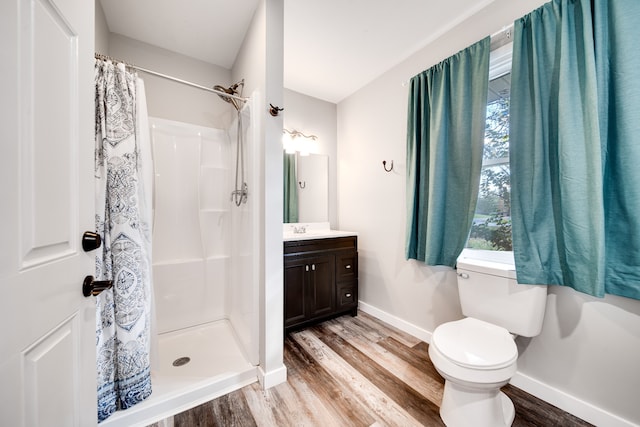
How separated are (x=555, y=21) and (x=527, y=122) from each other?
523mm

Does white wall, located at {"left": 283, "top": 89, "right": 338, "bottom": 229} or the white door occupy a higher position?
white wall, located at {"left": 283, "top": 89, "right": 338, "bottom": 229}

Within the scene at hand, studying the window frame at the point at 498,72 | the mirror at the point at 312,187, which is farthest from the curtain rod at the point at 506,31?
Result: the mirror at the point at 312,187

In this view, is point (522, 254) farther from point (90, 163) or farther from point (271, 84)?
point (90, 163)

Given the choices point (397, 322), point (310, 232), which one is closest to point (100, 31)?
point (310, 232)

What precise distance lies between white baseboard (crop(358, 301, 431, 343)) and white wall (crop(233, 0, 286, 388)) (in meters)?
1.20

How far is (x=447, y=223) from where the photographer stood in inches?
70.9

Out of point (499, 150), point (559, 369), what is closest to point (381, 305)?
point (559, 369)

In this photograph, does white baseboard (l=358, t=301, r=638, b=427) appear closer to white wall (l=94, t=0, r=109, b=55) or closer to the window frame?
the window frame

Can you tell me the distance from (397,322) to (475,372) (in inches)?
47.4

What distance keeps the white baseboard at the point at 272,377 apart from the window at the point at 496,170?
164 cm

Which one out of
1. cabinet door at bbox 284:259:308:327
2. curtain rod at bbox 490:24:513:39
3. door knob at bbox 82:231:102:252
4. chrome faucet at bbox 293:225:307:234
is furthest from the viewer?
chrome faucet at bbox 293:225:307:234

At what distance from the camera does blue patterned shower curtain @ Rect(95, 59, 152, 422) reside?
48.6 inches

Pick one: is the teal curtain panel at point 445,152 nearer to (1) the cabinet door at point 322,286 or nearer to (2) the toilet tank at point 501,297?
(2) the toilet tank at point 501,297

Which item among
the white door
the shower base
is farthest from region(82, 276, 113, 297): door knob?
the shower base
